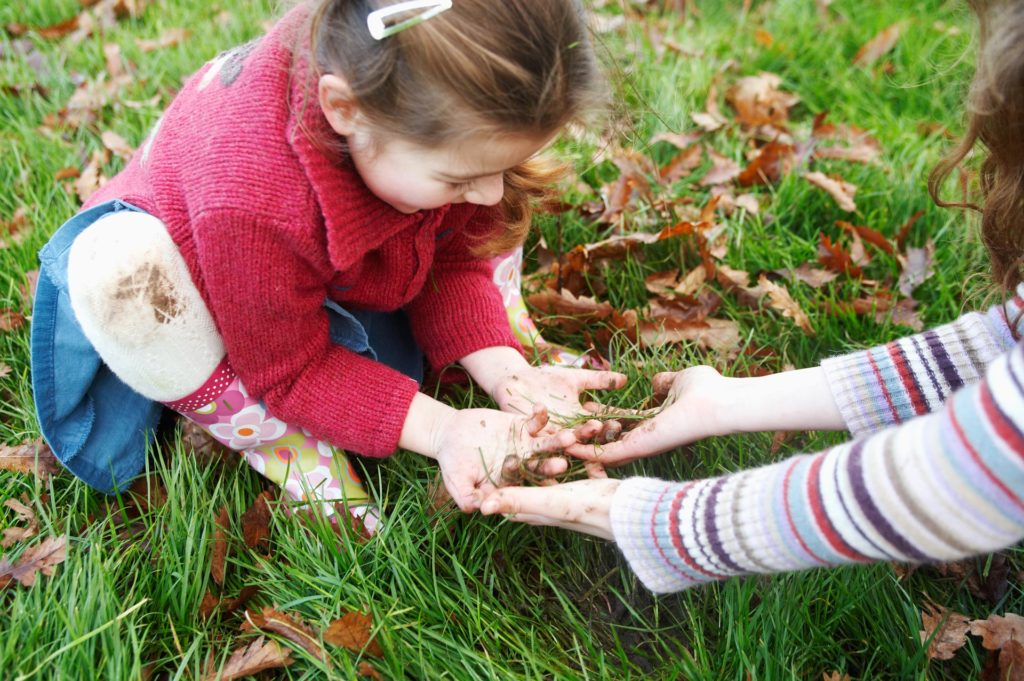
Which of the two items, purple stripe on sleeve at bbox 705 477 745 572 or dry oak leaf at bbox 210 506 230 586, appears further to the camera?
dry oak leaf at bbox 210 506 230 586

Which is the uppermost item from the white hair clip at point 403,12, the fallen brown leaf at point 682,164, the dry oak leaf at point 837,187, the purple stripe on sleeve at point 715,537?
the white hair clip at point 403,12

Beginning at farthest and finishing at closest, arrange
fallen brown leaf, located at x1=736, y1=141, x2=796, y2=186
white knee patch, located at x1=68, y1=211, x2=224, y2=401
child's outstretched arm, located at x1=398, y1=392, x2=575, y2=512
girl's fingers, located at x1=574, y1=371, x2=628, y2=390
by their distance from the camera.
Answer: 1. fallen brown leaf, located at x1=736, y1=141, x2=796, y2=186
2. girl's fingers, located at x1=574, y1=371, x2=628, y2=390
3. child's outstretched arm, located at x1=398, y1=392, x2=575, y2=512
4. white knee patch, located at x1=68, y1=211, x2=224, y2=401

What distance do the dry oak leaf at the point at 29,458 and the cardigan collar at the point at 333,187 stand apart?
0.79m

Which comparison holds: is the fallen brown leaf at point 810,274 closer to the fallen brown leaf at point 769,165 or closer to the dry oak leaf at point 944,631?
the fallen brown leaf at point 769,165

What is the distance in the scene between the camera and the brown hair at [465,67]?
1358 mm

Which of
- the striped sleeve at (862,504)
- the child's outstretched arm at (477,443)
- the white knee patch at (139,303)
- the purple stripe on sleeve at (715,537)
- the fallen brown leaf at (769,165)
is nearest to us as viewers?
the striped sleeve at (862,504)

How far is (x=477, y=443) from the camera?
1695mm

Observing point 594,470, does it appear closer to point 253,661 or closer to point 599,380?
point 599,380

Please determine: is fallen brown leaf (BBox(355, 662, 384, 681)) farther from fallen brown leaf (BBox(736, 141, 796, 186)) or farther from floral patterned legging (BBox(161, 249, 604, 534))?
fallen brown leaf (BBox(736, 141, 796, 186))

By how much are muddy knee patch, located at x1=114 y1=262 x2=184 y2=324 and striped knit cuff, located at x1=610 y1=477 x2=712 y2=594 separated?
87 cm

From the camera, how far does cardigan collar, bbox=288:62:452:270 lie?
59.9 inches

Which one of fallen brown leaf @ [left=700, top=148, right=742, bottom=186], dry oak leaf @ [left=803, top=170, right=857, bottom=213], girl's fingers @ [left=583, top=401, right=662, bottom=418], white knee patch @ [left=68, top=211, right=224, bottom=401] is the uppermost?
white knee patch @ [left=68, top=211, right=224, bottom=401]

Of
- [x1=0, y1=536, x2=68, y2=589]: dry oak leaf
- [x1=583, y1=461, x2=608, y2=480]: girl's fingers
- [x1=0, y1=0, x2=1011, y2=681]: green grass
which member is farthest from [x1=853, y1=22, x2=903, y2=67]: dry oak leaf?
[x1=0, y1=536, x2=68, y2=589]: dry oak leaf

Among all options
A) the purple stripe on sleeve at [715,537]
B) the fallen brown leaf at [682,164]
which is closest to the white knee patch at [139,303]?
the purple stripe on sleeve at [715,537]
